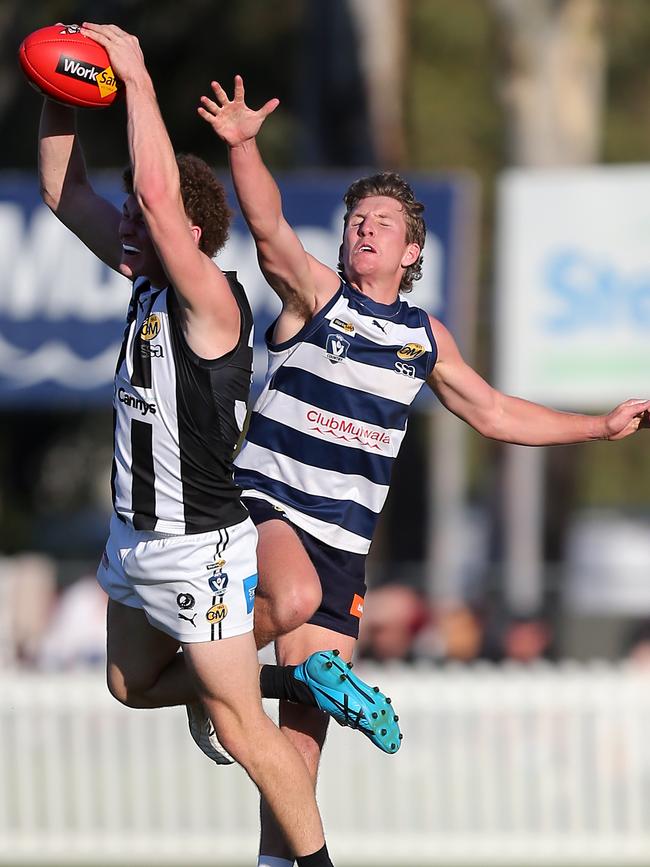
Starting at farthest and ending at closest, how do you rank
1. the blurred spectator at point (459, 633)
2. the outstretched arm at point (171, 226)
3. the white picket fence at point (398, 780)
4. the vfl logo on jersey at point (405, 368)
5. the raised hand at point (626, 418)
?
the blurred spectator at point (459, 633)
the white picket fence at point (398, 780)
the raised hand at point (626, 418)
the vfl logo on jersey at point (405, 368)
the outstretched arm at point (171, 226)

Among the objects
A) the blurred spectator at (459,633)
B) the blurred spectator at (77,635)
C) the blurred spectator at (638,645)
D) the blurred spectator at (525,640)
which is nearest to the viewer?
the blurred spectator at (638,645)

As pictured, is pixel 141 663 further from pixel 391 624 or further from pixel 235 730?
pixel 391 624

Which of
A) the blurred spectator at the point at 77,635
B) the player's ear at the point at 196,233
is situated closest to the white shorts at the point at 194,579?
the player's ear at the point at 196,233

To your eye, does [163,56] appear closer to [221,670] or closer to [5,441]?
[5,441]

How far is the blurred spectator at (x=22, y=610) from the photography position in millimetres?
12617

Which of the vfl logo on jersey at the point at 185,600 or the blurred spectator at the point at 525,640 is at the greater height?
the vfl logo on jersey at the point at 185,600

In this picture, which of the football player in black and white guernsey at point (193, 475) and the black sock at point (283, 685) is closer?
the football player in black and white guernsey at point (193, 475)

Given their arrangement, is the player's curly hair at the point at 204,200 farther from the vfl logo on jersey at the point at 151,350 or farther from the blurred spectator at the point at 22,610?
the blurred spectator at the point at 22,610

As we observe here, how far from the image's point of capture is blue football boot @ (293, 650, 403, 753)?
5035 millimetres

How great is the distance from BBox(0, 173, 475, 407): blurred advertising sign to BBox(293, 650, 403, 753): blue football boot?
588cm

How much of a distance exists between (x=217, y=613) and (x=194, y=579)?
131 millimetres

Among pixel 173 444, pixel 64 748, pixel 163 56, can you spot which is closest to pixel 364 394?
pixel 173 444

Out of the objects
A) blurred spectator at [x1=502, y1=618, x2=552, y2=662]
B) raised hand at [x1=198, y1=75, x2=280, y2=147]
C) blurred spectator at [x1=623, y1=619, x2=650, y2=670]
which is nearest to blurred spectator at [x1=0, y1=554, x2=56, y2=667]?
blurred spectator at [x1=502, y1=618, x2=552, y2=662]

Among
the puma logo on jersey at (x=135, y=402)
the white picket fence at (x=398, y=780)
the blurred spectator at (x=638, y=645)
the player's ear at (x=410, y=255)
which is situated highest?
the player's ear at (x=410, y=255)
